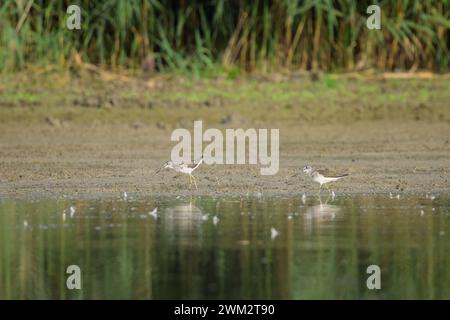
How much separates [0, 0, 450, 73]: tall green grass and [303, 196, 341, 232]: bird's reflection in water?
17.0 feet

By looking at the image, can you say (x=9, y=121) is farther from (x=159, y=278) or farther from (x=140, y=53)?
(x=159, y=278)

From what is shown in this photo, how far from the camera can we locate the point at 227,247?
7.75m

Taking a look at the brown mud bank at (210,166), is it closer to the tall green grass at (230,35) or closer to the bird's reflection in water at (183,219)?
the bird's reflection in water at (183,219)

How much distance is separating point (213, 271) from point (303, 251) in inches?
30.5

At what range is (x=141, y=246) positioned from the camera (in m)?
7.78

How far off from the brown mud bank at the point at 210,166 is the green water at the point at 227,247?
50 cm

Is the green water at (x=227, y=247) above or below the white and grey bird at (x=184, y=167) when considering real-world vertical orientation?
below

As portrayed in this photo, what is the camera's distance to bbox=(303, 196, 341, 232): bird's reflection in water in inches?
338

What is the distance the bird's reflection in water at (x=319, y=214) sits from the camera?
8594 millimetres

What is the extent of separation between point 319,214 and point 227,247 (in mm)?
1381

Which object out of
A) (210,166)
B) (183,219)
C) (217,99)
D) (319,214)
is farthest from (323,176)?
(217,99)

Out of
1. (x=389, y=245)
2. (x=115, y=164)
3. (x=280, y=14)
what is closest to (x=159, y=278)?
(x=389, y=245)

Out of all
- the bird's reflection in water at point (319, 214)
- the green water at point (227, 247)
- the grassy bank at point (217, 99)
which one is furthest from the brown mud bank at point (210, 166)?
the bird's reflection in water at point (319, 214)

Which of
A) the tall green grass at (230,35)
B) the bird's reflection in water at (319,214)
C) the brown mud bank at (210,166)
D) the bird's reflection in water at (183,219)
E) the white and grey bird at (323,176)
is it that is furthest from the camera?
the tall green grass at (230,35)
